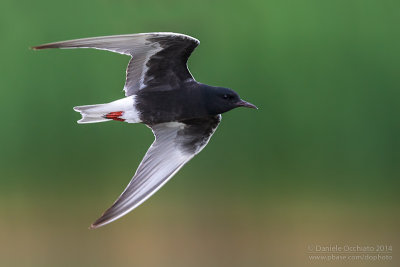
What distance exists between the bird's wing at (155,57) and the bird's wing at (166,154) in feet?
1.00

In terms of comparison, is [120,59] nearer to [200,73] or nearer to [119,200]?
[200,73]

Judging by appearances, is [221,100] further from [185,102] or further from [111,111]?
[111,111]

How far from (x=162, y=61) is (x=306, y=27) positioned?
2.39 m

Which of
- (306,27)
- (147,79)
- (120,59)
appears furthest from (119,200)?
(306,27)

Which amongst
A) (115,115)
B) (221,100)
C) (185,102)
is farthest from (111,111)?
(221,100)

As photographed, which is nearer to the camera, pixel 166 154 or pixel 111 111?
pixel 111 111

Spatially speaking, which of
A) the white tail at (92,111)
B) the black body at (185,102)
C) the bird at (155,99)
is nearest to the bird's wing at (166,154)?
the bird at (155,99)

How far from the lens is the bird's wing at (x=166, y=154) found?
11.3 ft

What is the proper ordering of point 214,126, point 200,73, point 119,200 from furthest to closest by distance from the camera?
point 200,73 → point 214,126 → point 119,200

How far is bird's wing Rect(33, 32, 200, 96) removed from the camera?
3.26 meters

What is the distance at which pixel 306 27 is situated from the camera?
220 inches

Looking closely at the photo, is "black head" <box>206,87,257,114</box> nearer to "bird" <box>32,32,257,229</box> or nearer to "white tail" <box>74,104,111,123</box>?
"bird" <box>32,32,257,229</box>

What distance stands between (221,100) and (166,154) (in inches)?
16.2

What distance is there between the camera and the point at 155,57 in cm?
342
